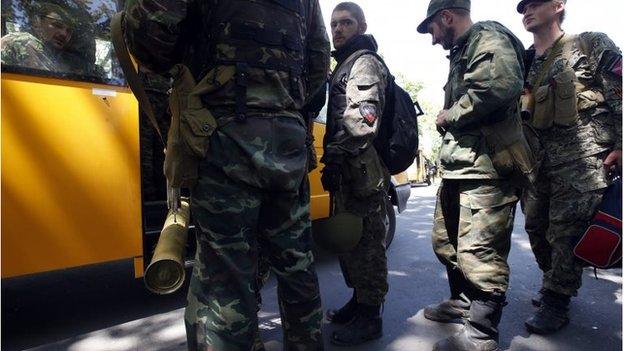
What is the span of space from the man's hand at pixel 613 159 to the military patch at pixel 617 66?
1.51 ft

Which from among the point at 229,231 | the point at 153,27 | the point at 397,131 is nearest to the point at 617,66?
the point at 397,131

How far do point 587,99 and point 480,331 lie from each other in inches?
62.8

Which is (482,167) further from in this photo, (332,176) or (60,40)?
(60,40)

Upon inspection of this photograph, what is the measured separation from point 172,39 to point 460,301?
7.45 ft

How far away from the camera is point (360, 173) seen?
2324 mm

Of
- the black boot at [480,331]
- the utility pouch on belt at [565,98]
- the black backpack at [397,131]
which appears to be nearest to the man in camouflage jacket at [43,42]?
the black backpack at [397,131]

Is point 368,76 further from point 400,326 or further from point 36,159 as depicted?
point 36,159

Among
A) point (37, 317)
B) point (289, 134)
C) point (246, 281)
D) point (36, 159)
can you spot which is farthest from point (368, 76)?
point (37, 317)

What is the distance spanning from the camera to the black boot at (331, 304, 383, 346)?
2270mm

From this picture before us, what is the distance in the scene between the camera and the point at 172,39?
4.57ft

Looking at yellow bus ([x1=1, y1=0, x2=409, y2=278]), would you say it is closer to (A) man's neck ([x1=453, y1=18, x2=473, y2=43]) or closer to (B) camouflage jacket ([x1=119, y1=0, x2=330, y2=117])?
(B) camouflage jacket ([x1=119, y1=0, x2=330, y2=117])

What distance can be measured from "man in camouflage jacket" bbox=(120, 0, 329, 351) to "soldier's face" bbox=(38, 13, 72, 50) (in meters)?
1.20

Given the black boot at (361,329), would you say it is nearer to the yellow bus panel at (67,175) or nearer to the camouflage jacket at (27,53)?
the yellow bus panel at (67,175)

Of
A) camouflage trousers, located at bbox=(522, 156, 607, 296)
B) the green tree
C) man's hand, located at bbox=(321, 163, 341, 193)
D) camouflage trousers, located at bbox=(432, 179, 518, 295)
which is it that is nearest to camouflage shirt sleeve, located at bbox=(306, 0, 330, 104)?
man's hand, located at bbox=(321, 163, 341, 193)
